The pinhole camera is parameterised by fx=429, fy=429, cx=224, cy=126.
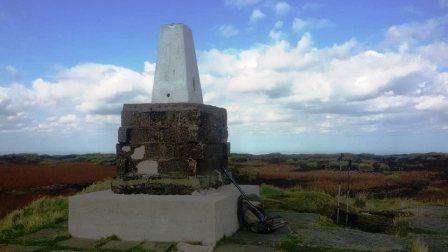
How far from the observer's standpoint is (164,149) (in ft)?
24.1

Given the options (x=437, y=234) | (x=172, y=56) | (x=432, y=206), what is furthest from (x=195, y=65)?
(x=432, y=206)

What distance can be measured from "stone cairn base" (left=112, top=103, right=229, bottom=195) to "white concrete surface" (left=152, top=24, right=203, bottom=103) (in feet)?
1.00

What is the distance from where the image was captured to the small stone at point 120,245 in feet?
20.1

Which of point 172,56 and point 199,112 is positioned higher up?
point 172,56

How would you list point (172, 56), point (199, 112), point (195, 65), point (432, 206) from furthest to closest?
point (432, 206) → point (195, 65) → point (172, 56) → point (199, 112)

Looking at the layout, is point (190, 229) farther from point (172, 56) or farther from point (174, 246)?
point (172, 56)

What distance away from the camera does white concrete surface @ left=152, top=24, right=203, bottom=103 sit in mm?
7645

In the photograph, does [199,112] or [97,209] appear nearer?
[97,209]

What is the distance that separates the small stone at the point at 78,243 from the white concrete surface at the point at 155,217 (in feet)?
0.55

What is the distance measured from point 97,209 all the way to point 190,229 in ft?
5.30

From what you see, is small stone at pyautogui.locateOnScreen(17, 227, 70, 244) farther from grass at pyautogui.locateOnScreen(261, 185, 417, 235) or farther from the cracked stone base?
grass at pyautogui.locateOnScreen(261, 185, 417, 235)

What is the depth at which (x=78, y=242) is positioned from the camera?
6.52 meters

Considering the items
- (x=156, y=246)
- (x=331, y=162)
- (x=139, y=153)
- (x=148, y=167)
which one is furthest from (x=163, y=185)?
(x=331, y=162)

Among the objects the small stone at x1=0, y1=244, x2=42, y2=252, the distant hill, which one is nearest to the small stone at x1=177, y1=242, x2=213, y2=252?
the small stone at x1=0, y1=244, x2=42, y2=252
